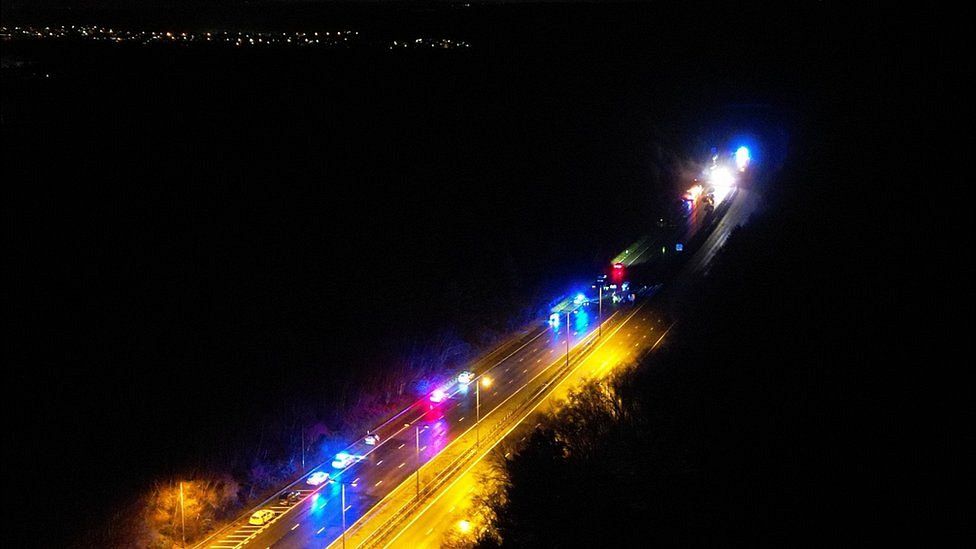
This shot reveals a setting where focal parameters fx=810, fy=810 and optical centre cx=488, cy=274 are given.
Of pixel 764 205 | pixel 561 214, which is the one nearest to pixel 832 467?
pixel 764 205

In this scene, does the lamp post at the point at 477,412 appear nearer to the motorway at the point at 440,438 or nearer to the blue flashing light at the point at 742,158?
the motorway at the point at 440,438

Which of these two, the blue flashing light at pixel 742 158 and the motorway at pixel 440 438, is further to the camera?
the blue flashing light at pixel 742 158

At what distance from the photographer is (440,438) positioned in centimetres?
1545

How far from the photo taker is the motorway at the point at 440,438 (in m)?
12.4

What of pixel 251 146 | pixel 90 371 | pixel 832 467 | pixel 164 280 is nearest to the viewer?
pixel 832 467

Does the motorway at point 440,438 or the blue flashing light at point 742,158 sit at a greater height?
the blue flashing light at point 742,158

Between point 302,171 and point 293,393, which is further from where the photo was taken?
point 302,171

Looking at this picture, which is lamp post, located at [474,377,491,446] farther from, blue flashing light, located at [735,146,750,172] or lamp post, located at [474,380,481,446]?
blue flashing light, located at [735,146,750,172]

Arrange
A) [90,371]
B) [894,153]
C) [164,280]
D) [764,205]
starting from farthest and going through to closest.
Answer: [764,205], [164,280], [90,371], [894,153]

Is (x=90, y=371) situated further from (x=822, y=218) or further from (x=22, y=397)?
(x=822, y=218)

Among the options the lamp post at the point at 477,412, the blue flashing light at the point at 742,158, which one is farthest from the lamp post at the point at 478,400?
the blue flashing light at the point at 742,158

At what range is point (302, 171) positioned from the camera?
116 feet

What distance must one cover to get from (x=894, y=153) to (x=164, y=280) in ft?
68.4

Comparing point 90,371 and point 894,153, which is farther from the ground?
point 894,153
